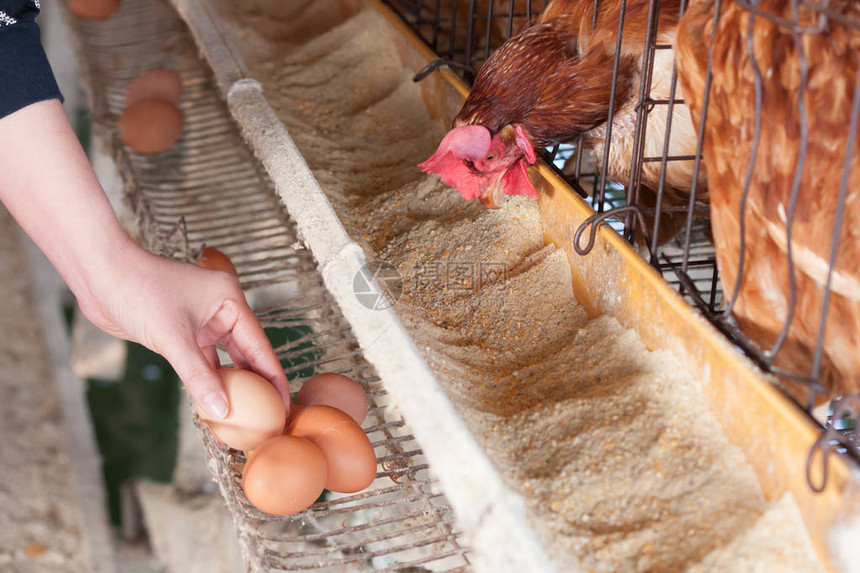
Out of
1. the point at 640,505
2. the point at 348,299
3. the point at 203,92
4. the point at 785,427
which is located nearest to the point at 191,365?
the point at 348,299

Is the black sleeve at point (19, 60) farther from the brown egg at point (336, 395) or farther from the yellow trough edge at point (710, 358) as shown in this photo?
the yellow trough edge at point (710, 358)

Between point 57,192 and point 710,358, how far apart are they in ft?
2.88

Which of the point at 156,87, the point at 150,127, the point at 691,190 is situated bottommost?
the point at 691,190

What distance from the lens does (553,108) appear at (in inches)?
54.9

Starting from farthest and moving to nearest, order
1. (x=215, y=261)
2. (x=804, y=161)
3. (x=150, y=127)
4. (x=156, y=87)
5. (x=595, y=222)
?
(x=156, y=87)
(x=150, y=127)
(x=215, y=261)
(x=595, y=222)
(x=804, y=161)

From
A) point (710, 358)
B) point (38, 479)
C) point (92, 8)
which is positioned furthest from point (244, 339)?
point (38, 479)

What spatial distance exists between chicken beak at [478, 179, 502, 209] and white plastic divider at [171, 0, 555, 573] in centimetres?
30

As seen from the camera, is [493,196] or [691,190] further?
[493,196]

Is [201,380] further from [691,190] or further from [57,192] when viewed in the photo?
[691,190]

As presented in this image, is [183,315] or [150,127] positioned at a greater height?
[150,127]

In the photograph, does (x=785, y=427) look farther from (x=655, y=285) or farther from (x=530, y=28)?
(x=530, y=28)

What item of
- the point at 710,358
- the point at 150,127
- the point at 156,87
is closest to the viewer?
the point at 710,358

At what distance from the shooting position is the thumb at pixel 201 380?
3.42 ft

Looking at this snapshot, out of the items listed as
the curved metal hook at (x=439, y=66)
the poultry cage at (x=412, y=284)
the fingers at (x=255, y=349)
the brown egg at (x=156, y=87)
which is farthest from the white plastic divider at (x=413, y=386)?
the brown egg at (x=156, y=87)
